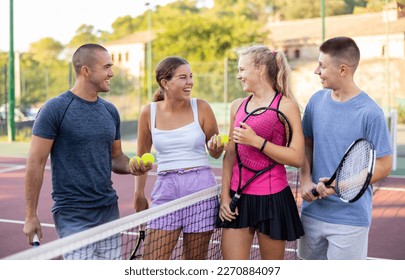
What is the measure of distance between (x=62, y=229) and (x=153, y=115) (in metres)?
0.78

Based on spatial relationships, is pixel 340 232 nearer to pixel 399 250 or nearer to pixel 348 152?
pixel 348 152

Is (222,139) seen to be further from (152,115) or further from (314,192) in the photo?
(152,115)

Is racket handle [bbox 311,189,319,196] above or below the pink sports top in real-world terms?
below

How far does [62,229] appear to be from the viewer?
9.96 ft

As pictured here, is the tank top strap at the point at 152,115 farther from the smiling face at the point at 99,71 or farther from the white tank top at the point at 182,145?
the smiling face at the point at 99,71

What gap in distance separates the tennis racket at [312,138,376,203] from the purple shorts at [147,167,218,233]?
676 mm

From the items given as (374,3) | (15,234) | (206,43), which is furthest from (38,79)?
(15,234)

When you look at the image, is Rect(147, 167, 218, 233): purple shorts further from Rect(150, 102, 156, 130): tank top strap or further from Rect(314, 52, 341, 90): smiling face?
Rect(314, 52, 341, 90): smiling face

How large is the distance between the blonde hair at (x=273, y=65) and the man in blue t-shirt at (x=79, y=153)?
2.37 feet

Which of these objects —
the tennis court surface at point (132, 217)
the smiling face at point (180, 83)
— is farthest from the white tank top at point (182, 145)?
the tennis court surface at point (132, 217)

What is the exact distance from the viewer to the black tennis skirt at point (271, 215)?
2.88m

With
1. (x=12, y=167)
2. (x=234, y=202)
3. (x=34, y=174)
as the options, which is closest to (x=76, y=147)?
(x=34, y=174)

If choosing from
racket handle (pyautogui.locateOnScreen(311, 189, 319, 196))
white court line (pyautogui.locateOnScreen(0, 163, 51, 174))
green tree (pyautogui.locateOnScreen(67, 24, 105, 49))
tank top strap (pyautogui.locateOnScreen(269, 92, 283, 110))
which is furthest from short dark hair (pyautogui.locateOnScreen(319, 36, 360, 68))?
green tree (pyautogui.locateOnScreen(67, 24, 105, 49))

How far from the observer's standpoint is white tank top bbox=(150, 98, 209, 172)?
3.30 meters
